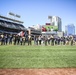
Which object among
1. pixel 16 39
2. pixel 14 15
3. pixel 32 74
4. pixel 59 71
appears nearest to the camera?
pixel 32 74

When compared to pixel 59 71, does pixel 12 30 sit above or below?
above

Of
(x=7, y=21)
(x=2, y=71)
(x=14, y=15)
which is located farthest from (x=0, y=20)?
(x=2, y=71)

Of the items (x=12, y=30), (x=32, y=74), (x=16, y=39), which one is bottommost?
(x=32, y=74)

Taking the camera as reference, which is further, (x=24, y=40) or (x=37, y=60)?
(x=24, y=40)

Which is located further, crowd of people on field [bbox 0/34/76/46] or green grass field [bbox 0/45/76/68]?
crowd of people on field [bbox 0/34/76/46]

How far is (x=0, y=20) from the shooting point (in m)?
80.1

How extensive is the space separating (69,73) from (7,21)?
8372 cm

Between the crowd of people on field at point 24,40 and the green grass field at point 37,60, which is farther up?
the crowd of people on field at point 24,40

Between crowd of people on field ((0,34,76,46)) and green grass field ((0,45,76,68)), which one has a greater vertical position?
crowd of people on field ((0,34,76,46))

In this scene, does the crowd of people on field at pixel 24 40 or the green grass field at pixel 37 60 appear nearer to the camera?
the green grass field at pixel 37 60

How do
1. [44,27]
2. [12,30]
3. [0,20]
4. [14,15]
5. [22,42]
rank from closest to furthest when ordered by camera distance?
[22,42] → [44,27] → [0,20] → [12,30] → [14,15]

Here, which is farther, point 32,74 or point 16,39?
point 16,39

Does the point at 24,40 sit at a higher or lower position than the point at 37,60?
higher

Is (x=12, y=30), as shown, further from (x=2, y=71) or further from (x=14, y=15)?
(x=2, y=71)
